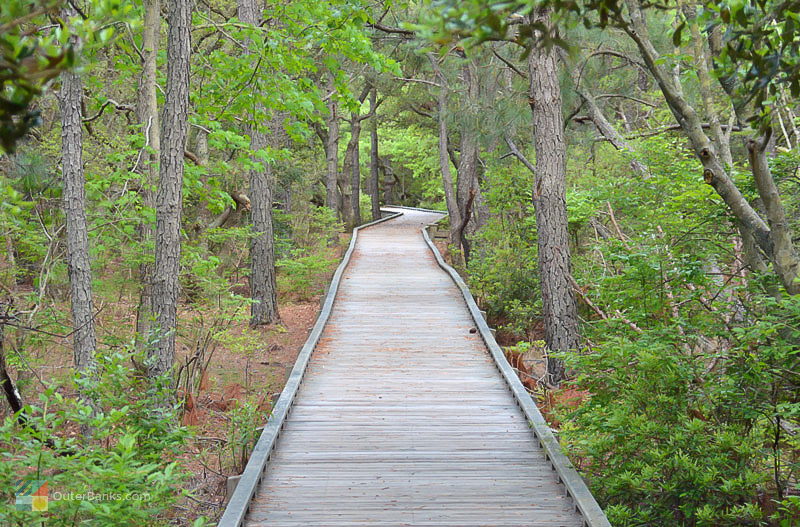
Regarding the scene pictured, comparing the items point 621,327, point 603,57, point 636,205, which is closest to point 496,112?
point 603,57

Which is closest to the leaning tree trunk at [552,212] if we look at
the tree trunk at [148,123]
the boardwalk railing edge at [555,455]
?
the boardwalk railing edge at [555,455]

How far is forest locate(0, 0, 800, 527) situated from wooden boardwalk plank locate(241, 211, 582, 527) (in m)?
0.53

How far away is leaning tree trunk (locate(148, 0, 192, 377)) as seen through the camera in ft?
25.2

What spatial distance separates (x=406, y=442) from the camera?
20.9 ft

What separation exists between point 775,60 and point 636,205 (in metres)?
6.66

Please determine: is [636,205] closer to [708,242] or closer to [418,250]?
[708,242]

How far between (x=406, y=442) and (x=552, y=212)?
16.8ft

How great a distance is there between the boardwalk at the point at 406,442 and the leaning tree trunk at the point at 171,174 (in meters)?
1.75

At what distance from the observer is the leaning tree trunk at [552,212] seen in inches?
396

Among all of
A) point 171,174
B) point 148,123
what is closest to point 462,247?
point 148,123
